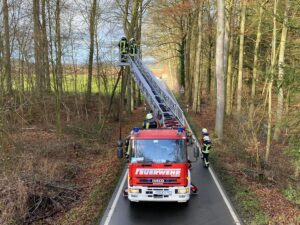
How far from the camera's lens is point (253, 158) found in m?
16.8

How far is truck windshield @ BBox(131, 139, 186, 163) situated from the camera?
1070 centimetres

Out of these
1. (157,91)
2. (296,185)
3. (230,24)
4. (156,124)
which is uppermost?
(230,24)

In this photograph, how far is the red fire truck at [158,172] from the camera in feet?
34.1

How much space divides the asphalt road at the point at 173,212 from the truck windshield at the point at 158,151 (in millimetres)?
1515

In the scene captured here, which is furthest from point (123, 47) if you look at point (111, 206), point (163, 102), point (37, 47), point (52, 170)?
point (111, 206)

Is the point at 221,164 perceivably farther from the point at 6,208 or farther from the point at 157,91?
the point at 6,208


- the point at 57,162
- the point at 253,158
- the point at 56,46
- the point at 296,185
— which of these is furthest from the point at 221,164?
the point at 56,46

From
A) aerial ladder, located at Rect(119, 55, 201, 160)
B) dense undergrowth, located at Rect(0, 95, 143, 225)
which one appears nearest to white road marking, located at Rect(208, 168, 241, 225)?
aerial ladder, located at Rect(119, 55, 201, 160)

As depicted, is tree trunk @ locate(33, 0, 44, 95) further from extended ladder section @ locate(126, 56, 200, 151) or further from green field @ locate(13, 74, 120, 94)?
extended ladder section @ locate(126, 56, 200, 151)

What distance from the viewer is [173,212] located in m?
10.7

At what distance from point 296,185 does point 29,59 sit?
1729 centimetres

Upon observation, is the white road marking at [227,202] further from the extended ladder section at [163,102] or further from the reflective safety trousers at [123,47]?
the reflective safety trousers at [123,47]

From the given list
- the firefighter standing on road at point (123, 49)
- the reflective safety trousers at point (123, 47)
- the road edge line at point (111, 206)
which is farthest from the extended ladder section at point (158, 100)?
the road edge line at point (111, 206)

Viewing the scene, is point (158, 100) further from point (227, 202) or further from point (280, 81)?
point (227, 202)
